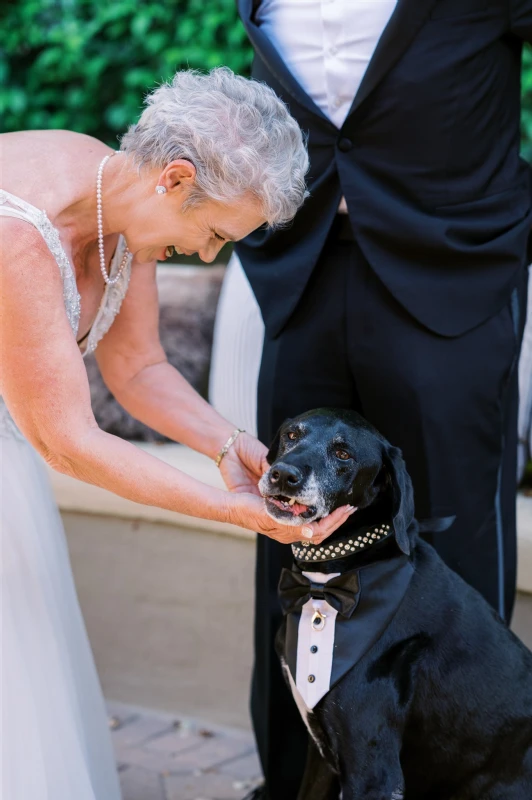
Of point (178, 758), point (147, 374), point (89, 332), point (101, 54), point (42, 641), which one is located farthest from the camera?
point (101, 54)

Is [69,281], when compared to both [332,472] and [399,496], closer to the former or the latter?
[332,472]

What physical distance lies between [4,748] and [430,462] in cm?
112

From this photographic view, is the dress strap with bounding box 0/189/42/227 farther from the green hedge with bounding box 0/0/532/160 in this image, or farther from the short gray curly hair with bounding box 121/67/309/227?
the green hedge with bounding box 0/0/532/160

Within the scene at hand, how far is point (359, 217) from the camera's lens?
219cm

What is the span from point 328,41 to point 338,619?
1283 mm

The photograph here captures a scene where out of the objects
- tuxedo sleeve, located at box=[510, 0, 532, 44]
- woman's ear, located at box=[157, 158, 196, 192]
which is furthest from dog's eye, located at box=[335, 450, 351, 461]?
tuxedo sleeve, located at box=[510, 0, 532, 44]

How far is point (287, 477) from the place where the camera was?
1853 mm

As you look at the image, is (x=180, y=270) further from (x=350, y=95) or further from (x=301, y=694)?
(x=301, y=694)

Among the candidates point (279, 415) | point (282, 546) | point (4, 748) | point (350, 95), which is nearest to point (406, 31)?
point (350, 95)

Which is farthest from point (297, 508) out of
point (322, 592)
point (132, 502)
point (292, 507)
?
point (132, 502)

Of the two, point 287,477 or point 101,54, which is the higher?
point 101,54

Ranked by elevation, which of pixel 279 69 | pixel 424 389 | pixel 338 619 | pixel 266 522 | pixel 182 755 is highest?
pixel 279 69

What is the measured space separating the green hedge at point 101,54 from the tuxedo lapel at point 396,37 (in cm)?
184

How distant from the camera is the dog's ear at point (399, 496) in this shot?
1923 millimetres
